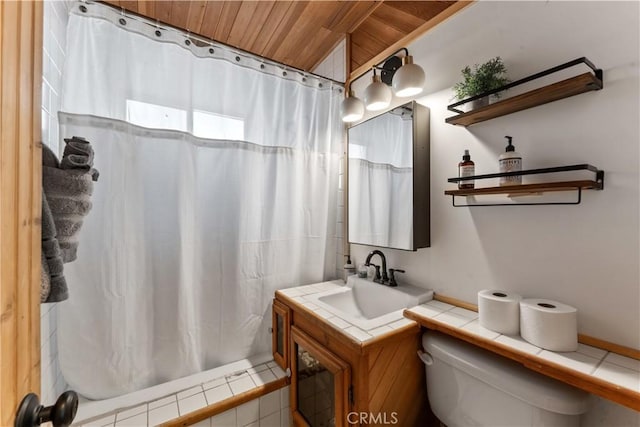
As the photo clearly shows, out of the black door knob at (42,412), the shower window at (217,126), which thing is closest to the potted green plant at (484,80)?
the shower window at (217,126)

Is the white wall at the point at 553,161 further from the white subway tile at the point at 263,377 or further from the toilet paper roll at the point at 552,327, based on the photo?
the white subway tile at the point at 263,377

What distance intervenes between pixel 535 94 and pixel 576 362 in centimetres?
81

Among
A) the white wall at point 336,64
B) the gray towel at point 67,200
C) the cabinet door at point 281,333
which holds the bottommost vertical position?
the cabinet door at point 281,333

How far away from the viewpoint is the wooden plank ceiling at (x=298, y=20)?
4.55 ft

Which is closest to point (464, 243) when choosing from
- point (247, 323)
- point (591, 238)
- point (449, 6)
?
point (591, 238)

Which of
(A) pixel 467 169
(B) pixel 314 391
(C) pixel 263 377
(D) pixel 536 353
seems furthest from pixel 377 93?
(C) pixel 263 377

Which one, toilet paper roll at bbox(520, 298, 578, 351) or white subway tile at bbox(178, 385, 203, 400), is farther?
white subway tile at bbox(178, 385, 203, 400)

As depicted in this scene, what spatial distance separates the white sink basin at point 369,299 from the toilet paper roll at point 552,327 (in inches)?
17.3

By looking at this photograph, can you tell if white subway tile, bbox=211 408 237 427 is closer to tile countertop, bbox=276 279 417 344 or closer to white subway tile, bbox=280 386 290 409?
white subway tile, bbox=280 386 290 409

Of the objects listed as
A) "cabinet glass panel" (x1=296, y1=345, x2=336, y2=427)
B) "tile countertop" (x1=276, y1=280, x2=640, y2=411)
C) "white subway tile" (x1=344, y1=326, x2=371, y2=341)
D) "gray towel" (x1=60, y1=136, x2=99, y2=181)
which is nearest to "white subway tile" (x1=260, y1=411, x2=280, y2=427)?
"cabinet glass panel" (x1=296, y1=345, x2=336, y2=427)

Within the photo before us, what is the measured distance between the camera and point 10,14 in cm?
36

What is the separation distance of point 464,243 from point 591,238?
393 millimetres

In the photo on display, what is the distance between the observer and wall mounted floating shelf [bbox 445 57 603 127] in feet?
2.51

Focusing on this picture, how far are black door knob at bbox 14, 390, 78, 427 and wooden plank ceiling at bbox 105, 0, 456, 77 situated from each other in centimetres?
173
